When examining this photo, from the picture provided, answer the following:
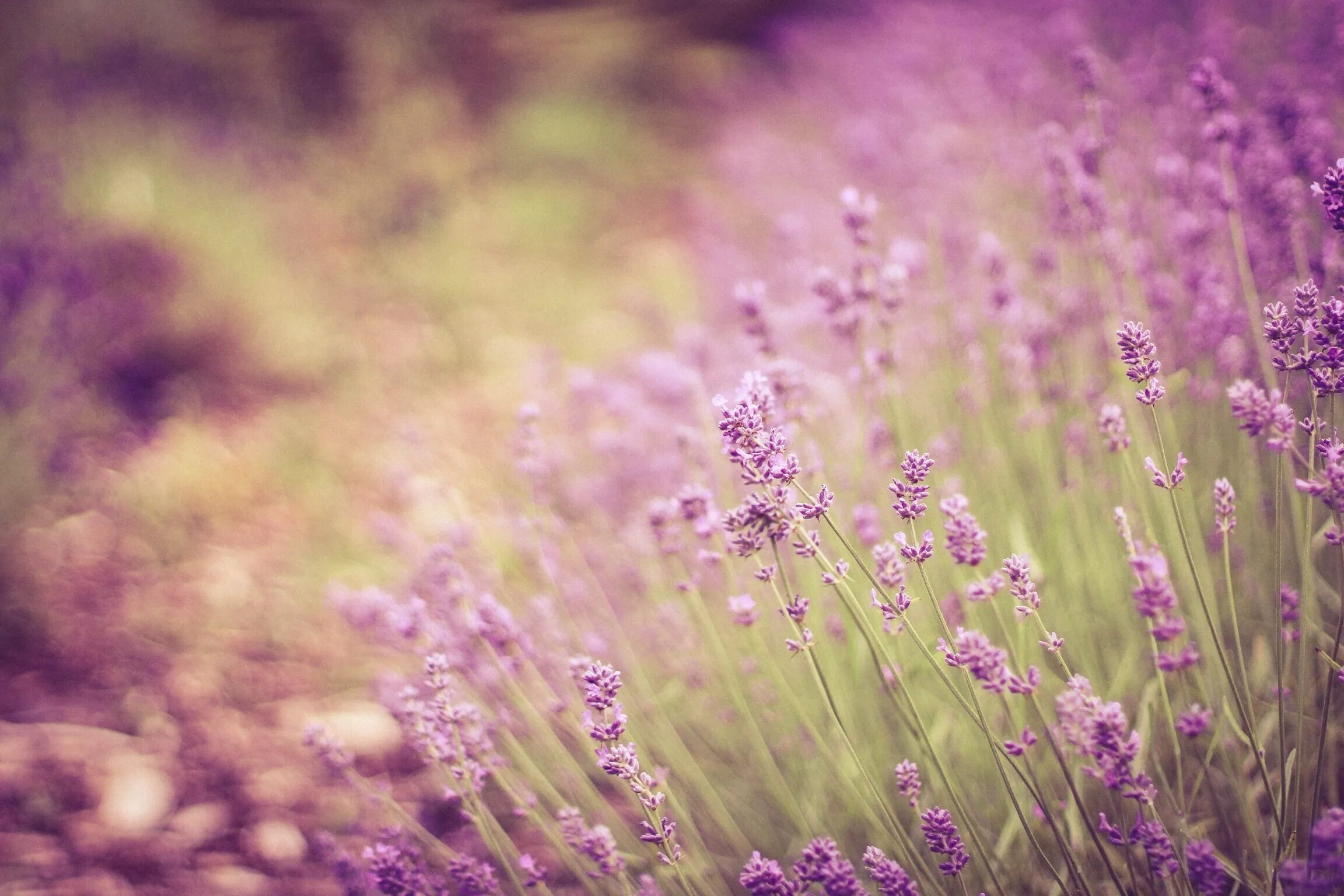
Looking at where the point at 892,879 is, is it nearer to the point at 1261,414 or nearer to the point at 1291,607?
the point at 1261,414

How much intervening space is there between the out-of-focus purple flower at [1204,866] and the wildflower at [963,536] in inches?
15.9

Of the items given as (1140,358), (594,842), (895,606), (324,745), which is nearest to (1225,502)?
(1140,358)

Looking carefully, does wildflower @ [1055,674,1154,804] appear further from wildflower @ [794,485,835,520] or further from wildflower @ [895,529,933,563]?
wildflower @ [794,485,835,520]

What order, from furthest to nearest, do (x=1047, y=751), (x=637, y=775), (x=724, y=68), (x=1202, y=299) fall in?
(x=724, y=68)
(x=1202, y=299)
(x=1047, y=751)
(x=637, y=775)

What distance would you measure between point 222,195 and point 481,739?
15.9ft

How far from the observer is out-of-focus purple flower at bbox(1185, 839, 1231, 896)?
88 cm

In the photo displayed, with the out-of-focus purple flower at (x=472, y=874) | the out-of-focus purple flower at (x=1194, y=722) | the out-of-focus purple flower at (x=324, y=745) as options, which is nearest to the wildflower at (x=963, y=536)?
the out-of-focus purple flower at (x=1194, y=722)

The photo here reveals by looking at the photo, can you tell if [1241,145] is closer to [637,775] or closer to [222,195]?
[637,775]

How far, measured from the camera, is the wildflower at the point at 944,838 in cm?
98

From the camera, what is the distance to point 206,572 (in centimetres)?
311

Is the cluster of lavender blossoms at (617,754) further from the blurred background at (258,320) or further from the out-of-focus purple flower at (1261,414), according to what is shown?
the blurred background at (258,320)

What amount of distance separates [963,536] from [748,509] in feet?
0.88

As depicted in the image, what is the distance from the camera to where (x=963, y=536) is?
0.96 meters

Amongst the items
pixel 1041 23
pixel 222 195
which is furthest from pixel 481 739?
pixel 222 195
